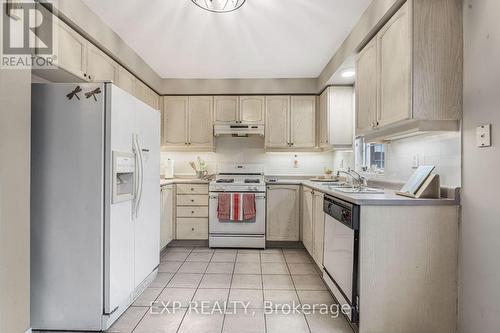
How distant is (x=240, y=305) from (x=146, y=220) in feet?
3.56

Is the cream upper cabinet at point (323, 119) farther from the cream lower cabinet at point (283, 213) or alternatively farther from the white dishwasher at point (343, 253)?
the white dishwasher at point (343, 253)

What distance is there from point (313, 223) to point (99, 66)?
2690 mm

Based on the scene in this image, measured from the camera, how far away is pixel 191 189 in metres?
3.86

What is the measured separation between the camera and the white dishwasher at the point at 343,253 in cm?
179

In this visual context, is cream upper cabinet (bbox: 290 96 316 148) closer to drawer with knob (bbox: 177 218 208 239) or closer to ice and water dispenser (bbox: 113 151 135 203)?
drawer with knob (bbox: 177 218 208 239)

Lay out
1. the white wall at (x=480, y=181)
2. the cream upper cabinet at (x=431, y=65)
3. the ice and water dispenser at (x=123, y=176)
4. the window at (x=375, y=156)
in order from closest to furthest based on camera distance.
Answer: the white wall at (x=480, y=181) < the cream upper cabinet at (x=431, y=65) < the ice and water dispenser at (x=123, y=176) < the window at (x=375, y=156)

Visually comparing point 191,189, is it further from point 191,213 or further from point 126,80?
point 126,80

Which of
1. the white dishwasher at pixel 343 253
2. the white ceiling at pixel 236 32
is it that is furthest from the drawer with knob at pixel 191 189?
the white dishwasher at pixel 343 253

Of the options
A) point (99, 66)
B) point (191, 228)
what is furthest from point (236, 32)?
Result: point (191, 228)

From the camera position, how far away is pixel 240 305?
222 cm

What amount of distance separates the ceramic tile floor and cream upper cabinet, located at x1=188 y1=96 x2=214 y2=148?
165 cm

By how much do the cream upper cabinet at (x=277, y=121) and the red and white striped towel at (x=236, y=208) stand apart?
0.96 metres

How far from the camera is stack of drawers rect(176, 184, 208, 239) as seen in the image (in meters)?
3.84

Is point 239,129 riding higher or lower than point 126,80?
lower
